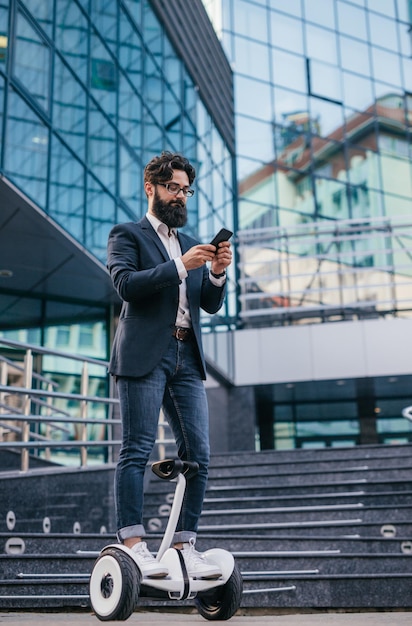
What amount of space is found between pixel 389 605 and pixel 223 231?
2919 millimetres

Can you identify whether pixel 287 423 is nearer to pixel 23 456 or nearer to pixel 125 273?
pixel 23 456

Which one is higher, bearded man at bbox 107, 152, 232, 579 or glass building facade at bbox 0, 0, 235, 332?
glass building facade at bbox 0, 0, 235, 332

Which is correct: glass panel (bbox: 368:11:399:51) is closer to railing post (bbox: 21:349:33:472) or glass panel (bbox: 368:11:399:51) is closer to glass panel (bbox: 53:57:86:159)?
glass panel (bbox: 53:57:86:159)

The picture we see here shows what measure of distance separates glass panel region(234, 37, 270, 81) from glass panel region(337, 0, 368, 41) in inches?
135

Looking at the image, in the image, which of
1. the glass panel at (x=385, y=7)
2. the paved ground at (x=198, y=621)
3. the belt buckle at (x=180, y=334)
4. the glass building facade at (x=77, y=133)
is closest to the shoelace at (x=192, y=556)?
the paved ground at (x=198, y=621)

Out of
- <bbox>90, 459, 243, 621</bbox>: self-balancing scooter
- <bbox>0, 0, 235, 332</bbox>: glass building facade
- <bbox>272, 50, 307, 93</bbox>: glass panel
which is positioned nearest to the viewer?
<bbox>90, 459, 243, 621</bbox>: self-balancing scooter

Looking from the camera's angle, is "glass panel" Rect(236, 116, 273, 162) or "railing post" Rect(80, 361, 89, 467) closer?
"railing post" Rect(80, 361, 89, 467)

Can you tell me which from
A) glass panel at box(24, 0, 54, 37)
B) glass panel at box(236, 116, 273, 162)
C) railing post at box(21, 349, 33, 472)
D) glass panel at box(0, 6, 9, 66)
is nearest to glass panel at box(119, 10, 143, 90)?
glass panel at box(24, 0, 54, 37)

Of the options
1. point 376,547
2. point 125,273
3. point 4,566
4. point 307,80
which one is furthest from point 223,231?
point 307,80

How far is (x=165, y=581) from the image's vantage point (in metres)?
2.64

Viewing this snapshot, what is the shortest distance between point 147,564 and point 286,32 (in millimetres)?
22133

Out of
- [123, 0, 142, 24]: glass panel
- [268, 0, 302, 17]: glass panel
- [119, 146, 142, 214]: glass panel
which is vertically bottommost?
[119, 146, 142, 214]: glass panel

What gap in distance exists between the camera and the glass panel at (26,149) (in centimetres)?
843

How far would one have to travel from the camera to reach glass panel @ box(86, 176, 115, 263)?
10594 millimetres
